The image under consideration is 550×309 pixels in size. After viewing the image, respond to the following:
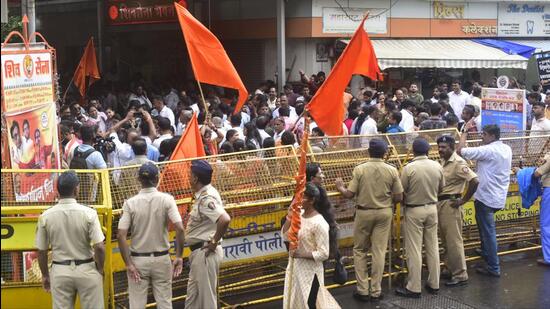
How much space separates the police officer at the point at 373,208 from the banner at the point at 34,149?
2.89 metres

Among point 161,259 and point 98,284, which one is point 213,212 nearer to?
point 161,259

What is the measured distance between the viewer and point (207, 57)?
8906 mm

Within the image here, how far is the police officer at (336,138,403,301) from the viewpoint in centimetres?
780

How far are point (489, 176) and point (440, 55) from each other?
12488mm

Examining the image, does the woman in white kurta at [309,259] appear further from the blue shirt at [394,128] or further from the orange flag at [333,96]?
the blue shirt at [394,128]

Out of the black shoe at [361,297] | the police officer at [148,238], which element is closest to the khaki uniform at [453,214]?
the black shoe at [361,297]

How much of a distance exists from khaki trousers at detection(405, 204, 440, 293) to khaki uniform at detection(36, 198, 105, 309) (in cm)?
335

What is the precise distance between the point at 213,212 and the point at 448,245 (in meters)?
3.11

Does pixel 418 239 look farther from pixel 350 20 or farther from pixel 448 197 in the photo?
pixel 350 20

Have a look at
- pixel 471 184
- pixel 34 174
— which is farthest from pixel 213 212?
pixel 471 184

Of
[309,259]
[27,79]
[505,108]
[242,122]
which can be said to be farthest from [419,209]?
[242,122]

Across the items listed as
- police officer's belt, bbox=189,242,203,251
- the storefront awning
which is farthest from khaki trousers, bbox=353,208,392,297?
the storefront awning

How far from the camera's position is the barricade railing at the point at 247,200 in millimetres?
6902

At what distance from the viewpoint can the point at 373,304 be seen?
804 cm
